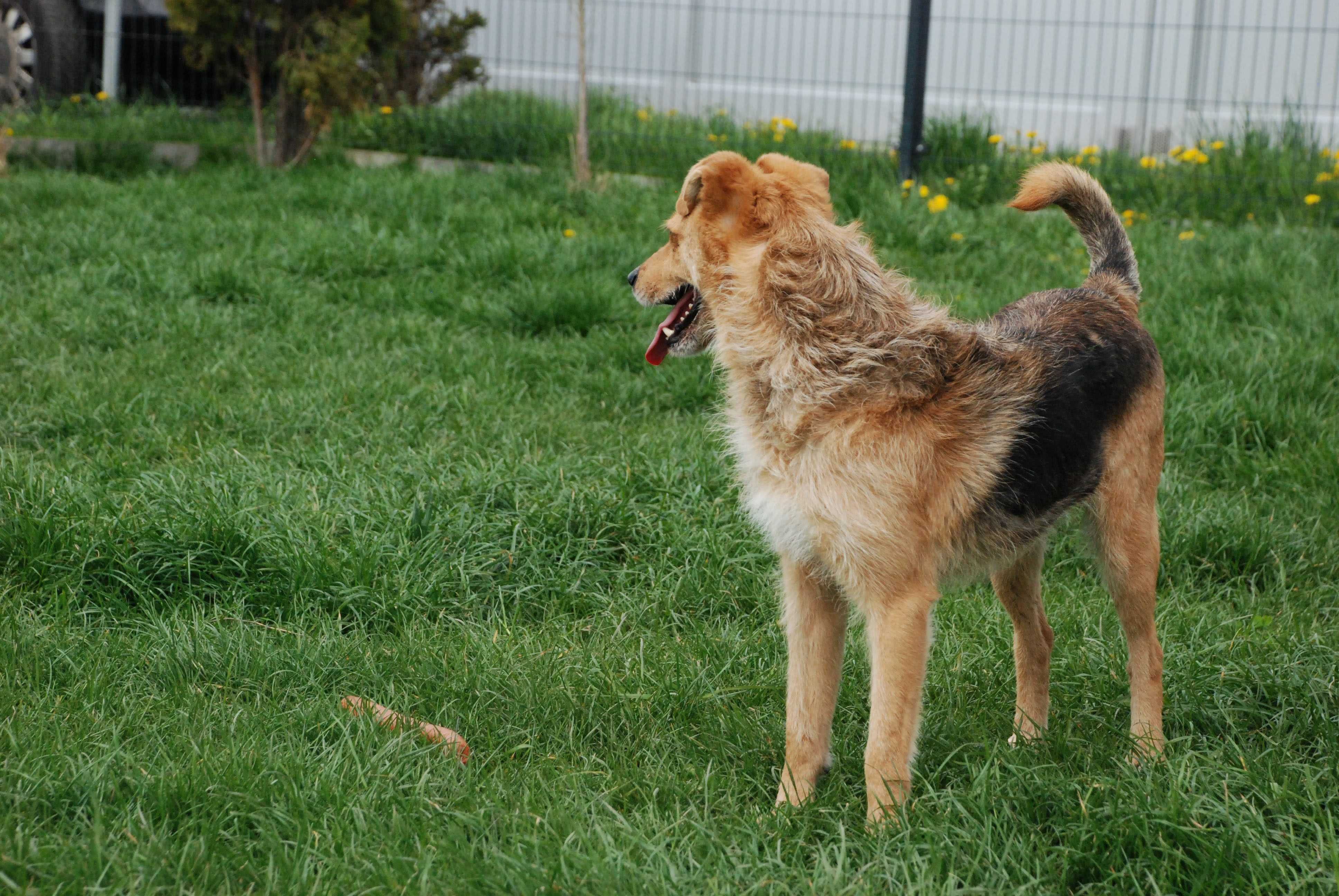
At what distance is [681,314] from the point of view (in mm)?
3273

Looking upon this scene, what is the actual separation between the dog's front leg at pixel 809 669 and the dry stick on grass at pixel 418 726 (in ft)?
2.67

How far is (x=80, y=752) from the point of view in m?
2.80

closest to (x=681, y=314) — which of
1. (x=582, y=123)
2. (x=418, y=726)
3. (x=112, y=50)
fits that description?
(x=418, y=726)

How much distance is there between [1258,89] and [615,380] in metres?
→ 8.23

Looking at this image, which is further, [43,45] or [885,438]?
[43,45]

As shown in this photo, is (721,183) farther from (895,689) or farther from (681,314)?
(895,689)

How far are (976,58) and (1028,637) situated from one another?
9.33m

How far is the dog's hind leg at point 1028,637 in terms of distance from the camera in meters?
3.37

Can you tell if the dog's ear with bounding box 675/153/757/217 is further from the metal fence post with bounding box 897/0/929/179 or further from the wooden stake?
the metal fence post with bounding box 897/0/929/179

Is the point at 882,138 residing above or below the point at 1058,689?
above

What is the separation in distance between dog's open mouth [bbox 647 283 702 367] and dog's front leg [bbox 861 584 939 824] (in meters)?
0.94

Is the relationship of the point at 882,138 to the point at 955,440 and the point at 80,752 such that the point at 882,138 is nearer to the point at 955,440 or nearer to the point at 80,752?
the point at 955,440

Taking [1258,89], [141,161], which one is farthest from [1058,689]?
[1258,89]

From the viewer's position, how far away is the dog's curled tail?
11.6ft
